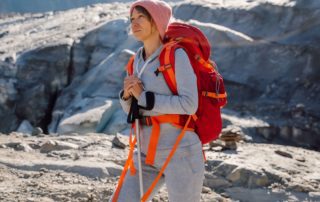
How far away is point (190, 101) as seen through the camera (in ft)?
9.39

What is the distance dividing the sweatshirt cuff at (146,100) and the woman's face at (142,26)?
37cm

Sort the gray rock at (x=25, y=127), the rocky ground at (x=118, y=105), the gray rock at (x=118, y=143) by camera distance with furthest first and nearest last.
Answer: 1. the gray rock at (x=25, y=127)
2. the gray rock at (x=118, y=143)
3. the rocky ground at (x=118, y=105)

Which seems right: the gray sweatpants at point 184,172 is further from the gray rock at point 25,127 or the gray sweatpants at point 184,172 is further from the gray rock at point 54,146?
the gray rock at point 25,127

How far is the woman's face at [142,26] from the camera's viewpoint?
10.1 ft

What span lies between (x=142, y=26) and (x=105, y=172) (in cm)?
323

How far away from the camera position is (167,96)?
2906mm

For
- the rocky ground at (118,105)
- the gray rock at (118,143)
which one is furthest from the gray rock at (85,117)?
the gray rock at (118,143)

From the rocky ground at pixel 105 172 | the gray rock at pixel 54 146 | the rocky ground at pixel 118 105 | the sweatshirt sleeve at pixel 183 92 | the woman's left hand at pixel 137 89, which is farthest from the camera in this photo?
the gray rock at pixel 54 146

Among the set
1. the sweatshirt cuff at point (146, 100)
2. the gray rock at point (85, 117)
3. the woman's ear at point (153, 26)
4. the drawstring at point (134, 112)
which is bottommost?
the gray rock at point (85, 117)

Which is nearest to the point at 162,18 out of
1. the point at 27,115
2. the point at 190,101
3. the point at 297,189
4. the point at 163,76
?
the point at 163,76

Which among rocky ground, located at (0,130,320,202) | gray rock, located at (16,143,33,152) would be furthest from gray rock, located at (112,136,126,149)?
gray rock, located at (16,143,33,152)

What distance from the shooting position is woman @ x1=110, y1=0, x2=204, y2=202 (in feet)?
9.45

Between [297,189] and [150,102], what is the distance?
390 cm

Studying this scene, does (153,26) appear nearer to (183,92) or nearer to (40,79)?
(183,92)
